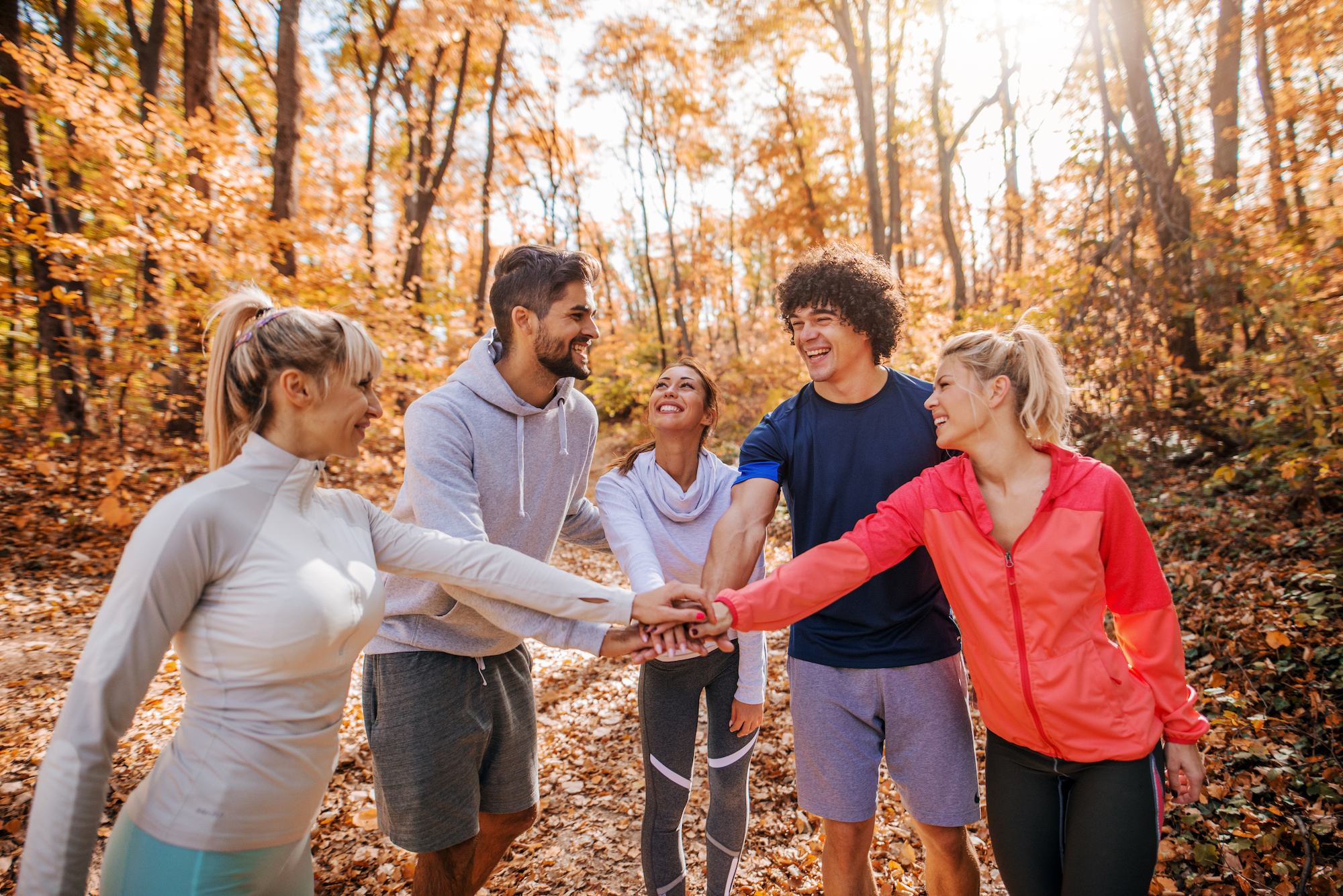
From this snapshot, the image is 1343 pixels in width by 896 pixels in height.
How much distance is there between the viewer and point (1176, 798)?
2018 millimetres

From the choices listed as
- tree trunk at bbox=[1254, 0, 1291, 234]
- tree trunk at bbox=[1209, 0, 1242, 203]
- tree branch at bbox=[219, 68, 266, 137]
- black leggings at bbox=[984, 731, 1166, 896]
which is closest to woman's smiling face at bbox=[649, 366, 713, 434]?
black leggings at bbox=[984, 731, 1166, 896]

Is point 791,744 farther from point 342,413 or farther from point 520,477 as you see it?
point 342,413

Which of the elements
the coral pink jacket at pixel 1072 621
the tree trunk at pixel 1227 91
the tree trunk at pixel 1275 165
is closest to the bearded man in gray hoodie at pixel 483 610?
the coral pink jacket at pixel 1072 621

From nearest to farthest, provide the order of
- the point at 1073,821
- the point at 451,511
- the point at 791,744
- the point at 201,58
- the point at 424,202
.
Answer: the point at 1073,821, the point at 451,511, the point at 791,744, the point at 201,58, the point at 424,202

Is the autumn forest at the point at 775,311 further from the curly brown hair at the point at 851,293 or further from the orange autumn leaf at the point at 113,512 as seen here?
the curly brown hair at the point at 851,293

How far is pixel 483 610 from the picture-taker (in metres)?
2.28

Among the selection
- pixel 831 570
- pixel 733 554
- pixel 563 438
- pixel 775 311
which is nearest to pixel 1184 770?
pixel 831 570

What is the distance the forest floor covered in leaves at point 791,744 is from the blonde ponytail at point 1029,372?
8.36 ft

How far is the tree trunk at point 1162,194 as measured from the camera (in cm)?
717

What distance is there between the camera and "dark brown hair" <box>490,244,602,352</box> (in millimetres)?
2705

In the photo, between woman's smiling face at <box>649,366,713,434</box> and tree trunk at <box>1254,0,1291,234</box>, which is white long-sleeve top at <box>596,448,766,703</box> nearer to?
woman's smiling face at <box>649,366,713,434</box>

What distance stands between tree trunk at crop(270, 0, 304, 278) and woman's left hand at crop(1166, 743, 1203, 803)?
957 centimetres

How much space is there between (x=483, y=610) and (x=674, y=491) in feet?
3.11

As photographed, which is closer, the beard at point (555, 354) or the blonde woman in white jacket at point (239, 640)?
the blonde woman in white jacket at point (239, 640)
